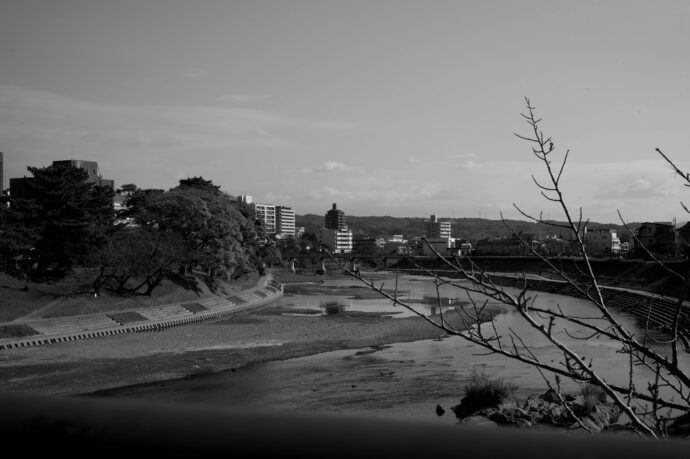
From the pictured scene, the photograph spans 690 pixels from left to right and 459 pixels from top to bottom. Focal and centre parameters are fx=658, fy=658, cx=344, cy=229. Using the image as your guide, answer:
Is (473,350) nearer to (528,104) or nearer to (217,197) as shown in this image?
(528,104)

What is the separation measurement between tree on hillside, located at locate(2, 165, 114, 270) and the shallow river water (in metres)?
21.8

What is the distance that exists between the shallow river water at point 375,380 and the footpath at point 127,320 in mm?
12642

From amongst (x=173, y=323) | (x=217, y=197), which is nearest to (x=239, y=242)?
(x=217, y=197)

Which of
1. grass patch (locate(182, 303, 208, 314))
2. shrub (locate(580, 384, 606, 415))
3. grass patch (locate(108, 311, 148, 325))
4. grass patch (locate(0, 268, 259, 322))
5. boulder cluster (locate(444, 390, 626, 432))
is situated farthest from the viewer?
grass patch (locate(182, 303, 208, 314))

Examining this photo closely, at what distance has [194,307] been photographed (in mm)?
48844

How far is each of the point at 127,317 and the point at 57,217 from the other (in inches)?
333

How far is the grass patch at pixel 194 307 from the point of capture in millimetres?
48031

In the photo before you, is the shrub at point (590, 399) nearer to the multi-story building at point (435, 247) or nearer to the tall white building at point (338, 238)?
the multi-story building at point (435, 247)

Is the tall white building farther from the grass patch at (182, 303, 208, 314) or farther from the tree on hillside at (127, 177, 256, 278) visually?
the grass patch at (182, 303, 208, 314)

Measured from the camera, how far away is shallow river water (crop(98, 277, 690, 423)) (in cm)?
2080

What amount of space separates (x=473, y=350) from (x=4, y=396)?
30.8 m

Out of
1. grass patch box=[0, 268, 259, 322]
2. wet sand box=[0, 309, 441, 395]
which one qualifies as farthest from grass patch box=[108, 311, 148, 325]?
wet sand box=[0, 309, 441, 395]

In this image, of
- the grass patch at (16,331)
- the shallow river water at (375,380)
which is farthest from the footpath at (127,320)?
the shallow river water at (375,380)

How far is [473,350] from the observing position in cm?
3066
